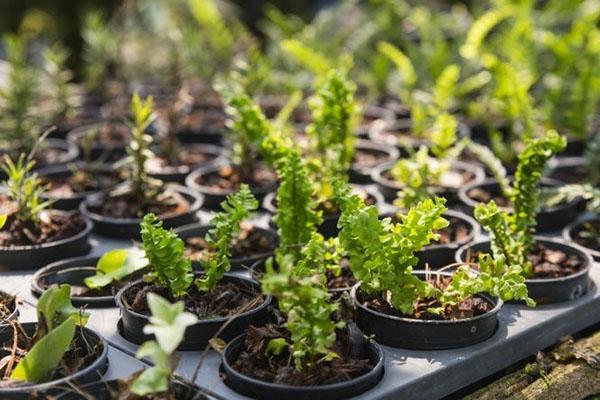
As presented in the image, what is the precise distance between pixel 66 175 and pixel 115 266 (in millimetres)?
1685

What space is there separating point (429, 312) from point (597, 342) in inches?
29.4

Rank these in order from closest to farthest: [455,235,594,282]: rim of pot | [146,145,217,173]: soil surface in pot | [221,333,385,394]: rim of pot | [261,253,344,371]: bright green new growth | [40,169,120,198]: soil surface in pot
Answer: [261,253,344,371]: bright green new growth, [221,333,385,394]: rim of pot, [455,235,594,282]: rim of pot, [40,169,120,198]: soil surface in pot, [146,145,217,173]: soil surface in pot

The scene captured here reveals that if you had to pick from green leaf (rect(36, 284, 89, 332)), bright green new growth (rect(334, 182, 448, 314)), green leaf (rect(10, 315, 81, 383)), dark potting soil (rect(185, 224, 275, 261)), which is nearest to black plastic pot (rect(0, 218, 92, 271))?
dark potting soil (rect(185, 224, 275, 261))

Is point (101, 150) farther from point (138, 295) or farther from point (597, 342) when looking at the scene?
point (597, 342)

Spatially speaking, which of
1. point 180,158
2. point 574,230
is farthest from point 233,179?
point 574,230

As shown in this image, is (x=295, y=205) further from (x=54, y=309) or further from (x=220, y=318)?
(x=54, y=309)

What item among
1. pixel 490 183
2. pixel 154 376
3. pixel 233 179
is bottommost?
pixel 154 376

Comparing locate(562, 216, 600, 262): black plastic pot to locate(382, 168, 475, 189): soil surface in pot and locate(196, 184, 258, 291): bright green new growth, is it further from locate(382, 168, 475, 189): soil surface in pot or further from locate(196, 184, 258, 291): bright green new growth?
locate(196, 184, 258, 291): bright green new growth

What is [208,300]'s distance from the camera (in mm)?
3170

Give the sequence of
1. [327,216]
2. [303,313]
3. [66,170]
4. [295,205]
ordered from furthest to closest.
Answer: [66,170]
[327,216]
[295,205]
[303,313]

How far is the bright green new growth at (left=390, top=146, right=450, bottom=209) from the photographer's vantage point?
13.6ft

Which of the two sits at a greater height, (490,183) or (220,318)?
(490,183)

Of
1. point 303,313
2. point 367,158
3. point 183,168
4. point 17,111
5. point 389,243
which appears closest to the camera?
point 303,313

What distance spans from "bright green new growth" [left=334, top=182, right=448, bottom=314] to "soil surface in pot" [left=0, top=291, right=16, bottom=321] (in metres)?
1.14
